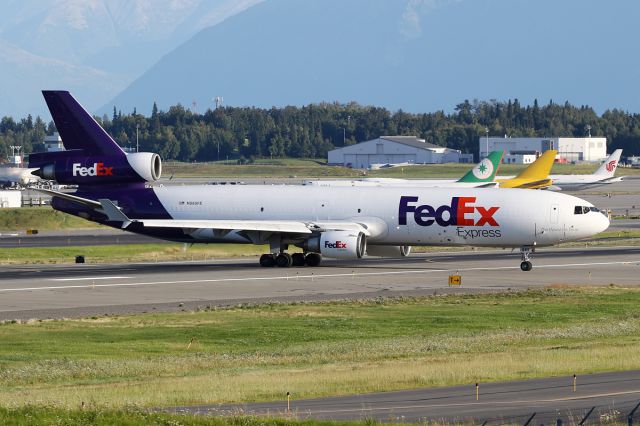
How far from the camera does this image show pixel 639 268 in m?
64.9

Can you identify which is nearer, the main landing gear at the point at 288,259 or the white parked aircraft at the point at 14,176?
the main landing gear at the point at 288,259

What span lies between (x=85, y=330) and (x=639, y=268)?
109ft

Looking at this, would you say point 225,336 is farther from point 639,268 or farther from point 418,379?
point 639,268

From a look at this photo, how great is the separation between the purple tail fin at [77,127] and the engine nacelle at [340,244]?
11631 mm

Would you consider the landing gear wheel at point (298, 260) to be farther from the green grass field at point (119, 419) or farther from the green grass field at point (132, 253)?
the green grass field at point (119, 419)

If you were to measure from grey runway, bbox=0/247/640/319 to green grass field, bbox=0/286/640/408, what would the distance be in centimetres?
309

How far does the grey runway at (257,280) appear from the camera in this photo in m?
50.0

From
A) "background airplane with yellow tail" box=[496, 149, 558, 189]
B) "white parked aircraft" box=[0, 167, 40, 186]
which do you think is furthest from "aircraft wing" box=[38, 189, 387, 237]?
"white parked aircraft" box=[0, 167, 40, 186]

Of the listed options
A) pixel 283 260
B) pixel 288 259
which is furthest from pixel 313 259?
pixel 283 260

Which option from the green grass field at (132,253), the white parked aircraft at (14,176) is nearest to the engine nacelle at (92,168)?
the green grass field at (132,253)

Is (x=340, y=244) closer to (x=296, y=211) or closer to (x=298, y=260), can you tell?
(x=296, y=211)

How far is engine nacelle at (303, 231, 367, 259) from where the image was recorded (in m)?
61.5

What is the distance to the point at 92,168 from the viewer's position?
214 feet

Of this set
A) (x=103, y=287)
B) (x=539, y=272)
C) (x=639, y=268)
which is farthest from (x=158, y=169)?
(x=639, y=268)
